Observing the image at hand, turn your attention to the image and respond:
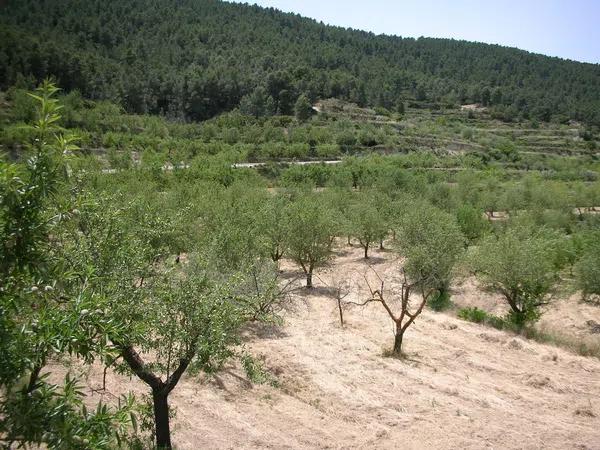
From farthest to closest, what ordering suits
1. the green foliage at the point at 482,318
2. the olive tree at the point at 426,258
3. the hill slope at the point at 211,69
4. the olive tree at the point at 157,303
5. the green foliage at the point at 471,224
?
the hill slope at the point at 211,69
the green foliage at the point at 471,224
the olive tree at the point at 426,258
the green foliage at the point at 482,318
the olive tree at the point at 157,303

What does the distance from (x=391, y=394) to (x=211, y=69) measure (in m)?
130

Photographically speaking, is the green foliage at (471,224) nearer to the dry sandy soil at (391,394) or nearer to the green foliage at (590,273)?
the green foliage at (590,273)

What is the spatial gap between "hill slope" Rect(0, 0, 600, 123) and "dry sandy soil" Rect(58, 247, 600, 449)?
84580 millimetres

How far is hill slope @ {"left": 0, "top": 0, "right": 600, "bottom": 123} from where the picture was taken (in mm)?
103562

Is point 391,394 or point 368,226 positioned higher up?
point 368,226

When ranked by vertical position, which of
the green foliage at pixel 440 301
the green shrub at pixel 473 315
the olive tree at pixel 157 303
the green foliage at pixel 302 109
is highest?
the green foliage at pixel 302 109

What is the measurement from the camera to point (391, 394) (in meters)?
16.0

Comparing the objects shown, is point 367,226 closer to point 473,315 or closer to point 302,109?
point 473,315

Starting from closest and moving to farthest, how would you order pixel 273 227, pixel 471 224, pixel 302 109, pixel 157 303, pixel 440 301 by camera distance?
pixel 157 303 → pixel 440 301 → pixel 273 227 → pixel 471 224 → pixel 302 109

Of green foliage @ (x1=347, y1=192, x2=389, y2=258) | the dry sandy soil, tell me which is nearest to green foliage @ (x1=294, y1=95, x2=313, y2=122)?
green foliage @ (x1=347, y1=192, x2=389, y2=258)

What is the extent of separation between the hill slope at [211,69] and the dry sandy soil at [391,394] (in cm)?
8458

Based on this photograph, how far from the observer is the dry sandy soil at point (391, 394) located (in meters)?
13.3

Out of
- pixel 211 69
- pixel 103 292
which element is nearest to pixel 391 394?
pixel 103 292

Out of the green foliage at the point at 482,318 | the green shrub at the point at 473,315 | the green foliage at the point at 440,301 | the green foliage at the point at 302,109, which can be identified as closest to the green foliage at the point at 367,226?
the green foliage at the point at 440,301
